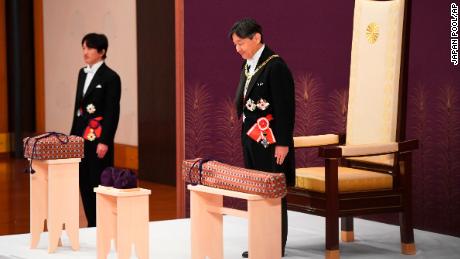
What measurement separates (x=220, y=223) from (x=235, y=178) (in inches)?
15.9

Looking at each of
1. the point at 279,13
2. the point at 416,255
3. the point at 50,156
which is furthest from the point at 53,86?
the point at 416,255

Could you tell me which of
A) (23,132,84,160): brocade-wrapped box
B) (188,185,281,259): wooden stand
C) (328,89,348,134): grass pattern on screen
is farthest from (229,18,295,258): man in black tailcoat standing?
(328,89,348,134): grass pattern on screen

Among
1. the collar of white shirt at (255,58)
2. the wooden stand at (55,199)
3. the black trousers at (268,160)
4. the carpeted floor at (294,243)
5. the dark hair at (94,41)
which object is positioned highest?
the dark hair at (94,41)

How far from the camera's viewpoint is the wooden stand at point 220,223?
4754mm

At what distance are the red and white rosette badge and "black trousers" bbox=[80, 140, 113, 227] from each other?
1477 mm

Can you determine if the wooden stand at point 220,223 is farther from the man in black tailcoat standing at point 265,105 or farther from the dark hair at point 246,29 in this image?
the dark hair at point 246,29

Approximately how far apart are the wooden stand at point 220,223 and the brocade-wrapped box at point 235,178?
34 millimetres

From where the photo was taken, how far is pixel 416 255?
5.77 m

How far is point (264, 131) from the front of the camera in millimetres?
5598

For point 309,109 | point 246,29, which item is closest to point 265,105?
point 246,29

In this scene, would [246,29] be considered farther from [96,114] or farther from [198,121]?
[198,121]

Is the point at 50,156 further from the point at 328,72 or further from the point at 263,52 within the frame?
the point at 328,72

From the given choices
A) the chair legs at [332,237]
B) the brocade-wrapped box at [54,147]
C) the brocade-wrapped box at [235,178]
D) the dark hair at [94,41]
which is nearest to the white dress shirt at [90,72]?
the dark hair at [94,41]

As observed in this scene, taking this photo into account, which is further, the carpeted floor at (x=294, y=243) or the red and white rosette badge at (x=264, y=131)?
the carpeted floor at (x=294, y=243)
